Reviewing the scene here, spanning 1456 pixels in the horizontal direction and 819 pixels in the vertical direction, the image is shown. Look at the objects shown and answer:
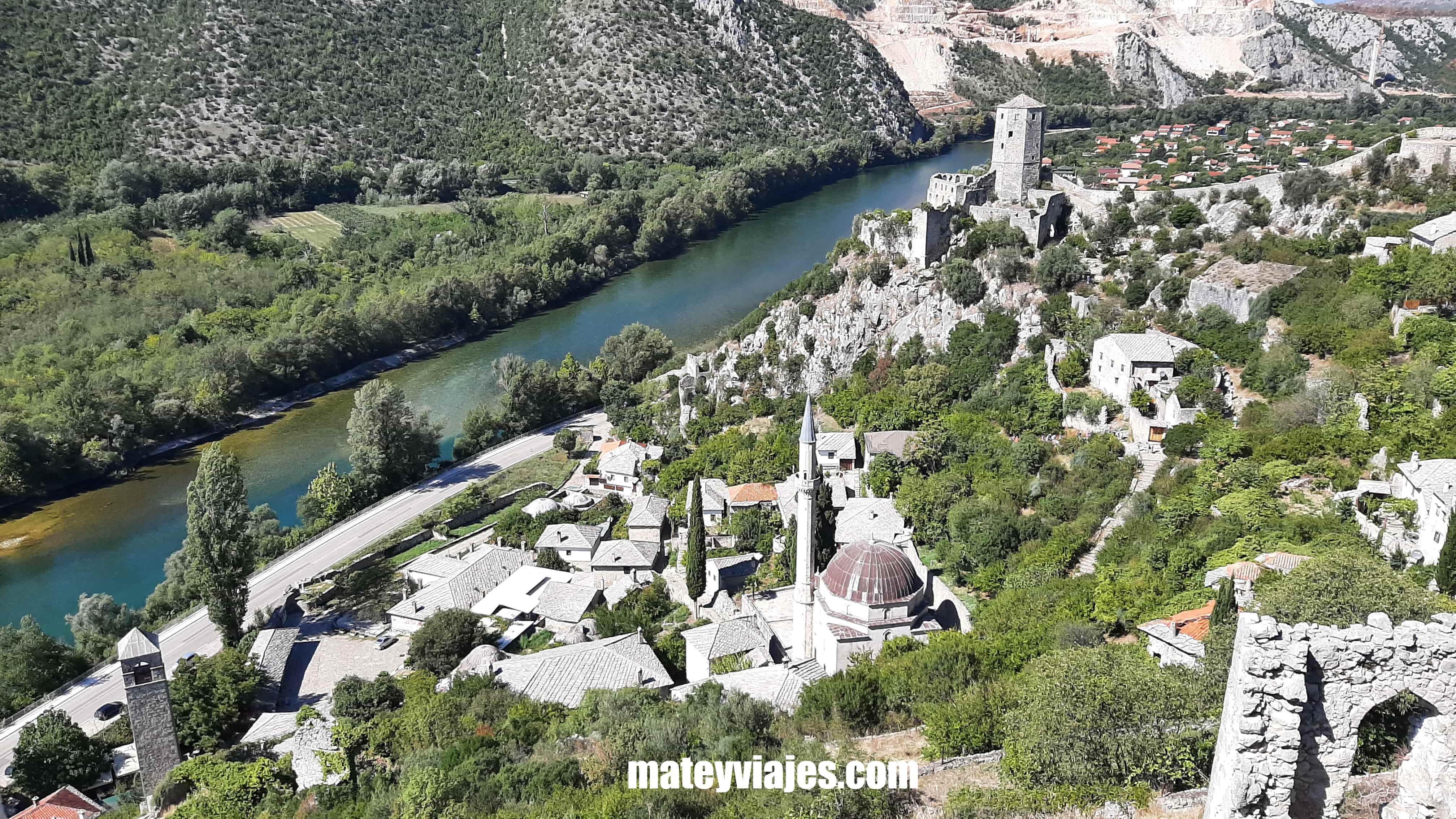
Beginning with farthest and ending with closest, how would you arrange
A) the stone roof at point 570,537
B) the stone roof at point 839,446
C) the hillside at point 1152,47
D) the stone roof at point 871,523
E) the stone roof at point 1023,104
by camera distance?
the hillside at point 1152,47 < the stone roof at point 1023,104 < the stone roof at point 839,446 < the stone roof at point 570,537 < the stone roof at point 871,523

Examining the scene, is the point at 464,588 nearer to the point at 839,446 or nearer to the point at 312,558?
the point at 312,558

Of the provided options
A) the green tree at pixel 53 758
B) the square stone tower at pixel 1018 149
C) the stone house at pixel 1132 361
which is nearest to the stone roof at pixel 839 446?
the stone house at pixel 1132 361

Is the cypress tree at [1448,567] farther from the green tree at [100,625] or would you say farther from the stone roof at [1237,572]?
the green tree at [100,625]

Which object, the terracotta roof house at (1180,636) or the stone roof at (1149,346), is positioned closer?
the terracotta roof house at (1180,636)

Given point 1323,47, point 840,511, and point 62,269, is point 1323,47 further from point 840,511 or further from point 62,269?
point 62,269

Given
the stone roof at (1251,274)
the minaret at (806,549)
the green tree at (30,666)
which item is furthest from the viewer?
the stone roof at (1251,274)

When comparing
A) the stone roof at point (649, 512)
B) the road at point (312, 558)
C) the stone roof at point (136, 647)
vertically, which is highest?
the stone roof at point (136, 647)

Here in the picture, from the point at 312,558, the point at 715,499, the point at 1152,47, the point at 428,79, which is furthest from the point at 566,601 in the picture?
the point at 1152,47
